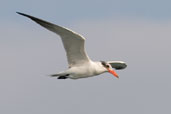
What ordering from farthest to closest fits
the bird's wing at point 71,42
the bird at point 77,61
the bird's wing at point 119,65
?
the bird's wing at point 119,65 < the bird at point 77,61 < the bird's wing at point 71,42

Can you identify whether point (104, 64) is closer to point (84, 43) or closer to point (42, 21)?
point (84, 43)

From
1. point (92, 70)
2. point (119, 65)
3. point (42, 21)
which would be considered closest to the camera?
point (42, 21)

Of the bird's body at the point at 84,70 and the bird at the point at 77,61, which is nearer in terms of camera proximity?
the bird at the point at 77,61

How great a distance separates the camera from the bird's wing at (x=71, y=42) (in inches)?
869

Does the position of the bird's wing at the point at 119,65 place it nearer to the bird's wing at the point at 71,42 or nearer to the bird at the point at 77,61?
the bird at the point at 77,61

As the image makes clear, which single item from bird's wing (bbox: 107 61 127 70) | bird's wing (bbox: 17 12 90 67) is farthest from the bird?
bird's wing (bbox: 107 61 127 70)

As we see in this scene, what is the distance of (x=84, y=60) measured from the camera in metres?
24.1

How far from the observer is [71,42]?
23.1 m

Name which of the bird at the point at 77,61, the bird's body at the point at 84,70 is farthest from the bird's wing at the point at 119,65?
the bird's body at the point at 84,70

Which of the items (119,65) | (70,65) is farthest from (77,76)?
(119,65)

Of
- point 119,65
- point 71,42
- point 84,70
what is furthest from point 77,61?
point 119,65

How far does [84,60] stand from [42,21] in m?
3.12

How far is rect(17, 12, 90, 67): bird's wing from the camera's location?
22078mm

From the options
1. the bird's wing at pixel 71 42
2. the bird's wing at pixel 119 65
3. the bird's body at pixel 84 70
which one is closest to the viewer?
the bird's wing at pixel 71 42
